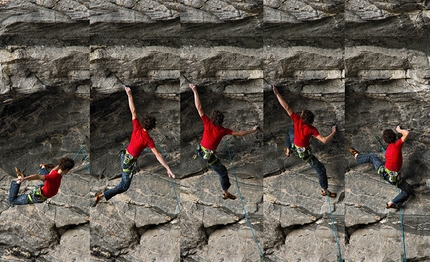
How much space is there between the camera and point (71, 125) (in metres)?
5.56

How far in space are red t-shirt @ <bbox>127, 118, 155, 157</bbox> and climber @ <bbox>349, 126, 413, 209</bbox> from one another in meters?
2.13

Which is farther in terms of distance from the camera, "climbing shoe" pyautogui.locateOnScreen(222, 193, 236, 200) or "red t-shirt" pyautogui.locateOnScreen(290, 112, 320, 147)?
"climbing shoe" pyautogui.locateOnScreen(222, 193, 236, 200)

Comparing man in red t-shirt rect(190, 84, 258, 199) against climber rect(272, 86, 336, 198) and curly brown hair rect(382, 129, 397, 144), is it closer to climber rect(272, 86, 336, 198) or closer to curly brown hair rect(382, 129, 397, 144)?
climber rect(272, 86, 336, 198)

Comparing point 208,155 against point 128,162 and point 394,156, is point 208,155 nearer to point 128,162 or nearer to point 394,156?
point 128,162

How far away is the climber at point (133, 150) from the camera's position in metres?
5.17

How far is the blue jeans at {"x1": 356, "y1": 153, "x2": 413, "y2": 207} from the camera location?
5.26 meters

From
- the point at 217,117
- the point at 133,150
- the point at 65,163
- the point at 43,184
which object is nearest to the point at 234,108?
the point at 217,117

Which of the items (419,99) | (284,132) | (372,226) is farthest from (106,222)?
(419,99)

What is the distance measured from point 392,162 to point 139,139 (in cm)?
260

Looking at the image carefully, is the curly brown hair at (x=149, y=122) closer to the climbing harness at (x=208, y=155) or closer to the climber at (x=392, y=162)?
the climbing harness at (x=208, y=155)

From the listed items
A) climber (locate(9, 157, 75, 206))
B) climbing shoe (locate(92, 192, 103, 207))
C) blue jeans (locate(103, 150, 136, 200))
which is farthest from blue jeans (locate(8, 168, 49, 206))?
blue jeans (locate(103, 150, 136, 200))

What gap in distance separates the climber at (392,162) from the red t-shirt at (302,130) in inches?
22.6

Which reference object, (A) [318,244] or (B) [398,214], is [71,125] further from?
(B) [398,214]

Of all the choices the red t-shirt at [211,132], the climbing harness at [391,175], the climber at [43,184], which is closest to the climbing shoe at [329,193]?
the climbing harness at [391,175]
